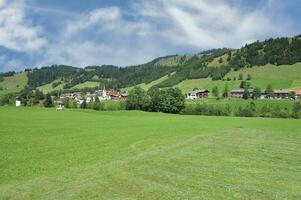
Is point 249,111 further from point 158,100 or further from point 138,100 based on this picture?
point 138,100

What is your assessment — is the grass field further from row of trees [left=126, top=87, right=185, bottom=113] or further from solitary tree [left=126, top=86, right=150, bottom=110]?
solitary tree [left=126, top=86, right=150, bottom=110]

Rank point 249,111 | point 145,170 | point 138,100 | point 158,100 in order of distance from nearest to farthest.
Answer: point 145,170
point 249,111
point 158,100
point 138,100

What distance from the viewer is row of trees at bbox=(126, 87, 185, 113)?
Answer: 158 metres

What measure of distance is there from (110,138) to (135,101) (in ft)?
380

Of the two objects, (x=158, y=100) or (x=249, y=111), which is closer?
(x=249, y=111)

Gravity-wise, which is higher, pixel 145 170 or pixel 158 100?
pixel 158 100

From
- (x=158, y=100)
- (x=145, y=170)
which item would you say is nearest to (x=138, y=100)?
(x=158, y=100)

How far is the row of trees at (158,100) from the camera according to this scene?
15825 cm

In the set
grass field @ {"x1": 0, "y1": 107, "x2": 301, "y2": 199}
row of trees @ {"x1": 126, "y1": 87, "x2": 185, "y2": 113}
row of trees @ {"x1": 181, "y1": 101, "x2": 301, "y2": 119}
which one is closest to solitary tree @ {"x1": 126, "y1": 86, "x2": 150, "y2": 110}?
row of trees @ {"x1": 126, "y1": 87, "x2": 185, "y2": 113}

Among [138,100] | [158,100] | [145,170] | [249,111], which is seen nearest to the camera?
[145,170]

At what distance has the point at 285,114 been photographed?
473 ft

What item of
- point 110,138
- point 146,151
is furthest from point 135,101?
point 146,151

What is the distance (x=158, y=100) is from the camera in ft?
526

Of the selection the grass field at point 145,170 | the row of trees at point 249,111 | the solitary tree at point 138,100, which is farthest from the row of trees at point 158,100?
the grass field at point 145,170
